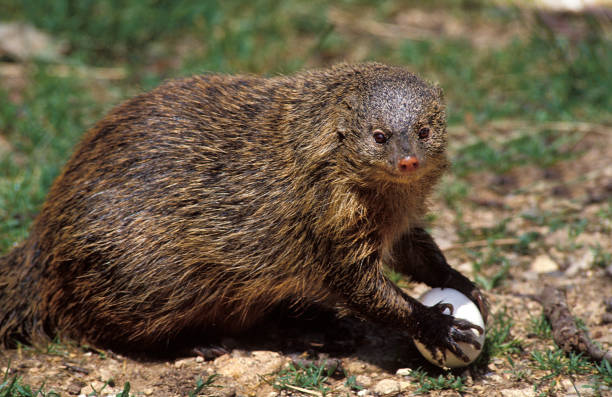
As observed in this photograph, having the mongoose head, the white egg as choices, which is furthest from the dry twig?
the mongoose head

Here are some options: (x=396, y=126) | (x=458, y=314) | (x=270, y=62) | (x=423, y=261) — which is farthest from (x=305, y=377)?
(x=270, y=62)

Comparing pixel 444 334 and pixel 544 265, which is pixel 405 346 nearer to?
pixel 444 334

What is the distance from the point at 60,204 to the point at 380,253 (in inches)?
77.0

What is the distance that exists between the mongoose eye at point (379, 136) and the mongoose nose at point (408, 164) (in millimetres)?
217

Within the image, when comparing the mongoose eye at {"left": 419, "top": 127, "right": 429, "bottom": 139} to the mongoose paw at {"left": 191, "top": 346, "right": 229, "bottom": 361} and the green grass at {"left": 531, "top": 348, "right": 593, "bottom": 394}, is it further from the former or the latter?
the mongoose paw at {"left": 191, "top": 346, "right": 229, "bottom": 361}

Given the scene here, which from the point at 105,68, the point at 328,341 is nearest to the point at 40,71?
the point at 105,68

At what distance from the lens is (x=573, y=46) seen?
7672mm

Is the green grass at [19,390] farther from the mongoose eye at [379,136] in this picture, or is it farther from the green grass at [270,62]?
the green grass at [270,62]

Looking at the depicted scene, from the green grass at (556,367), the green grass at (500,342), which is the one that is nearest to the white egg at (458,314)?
the green grass at (500,342)

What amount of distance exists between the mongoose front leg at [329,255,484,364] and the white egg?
41 mm

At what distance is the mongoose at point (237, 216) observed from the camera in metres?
4.03

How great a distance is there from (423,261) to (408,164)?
1.11 m

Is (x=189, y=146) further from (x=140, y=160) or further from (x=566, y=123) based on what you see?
(x=566, y=123)

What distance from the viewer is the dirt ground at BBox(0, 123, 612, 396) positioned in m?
4.03
